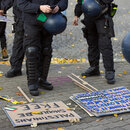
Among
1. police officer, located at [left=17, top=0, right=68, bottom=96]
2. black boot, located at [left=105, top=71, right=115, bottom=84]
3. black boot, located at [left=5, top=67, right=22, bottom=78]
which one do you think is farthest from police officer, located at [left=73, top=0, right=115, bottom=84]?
black boot, located at [left=5, top=67, right=22, bottom=78]

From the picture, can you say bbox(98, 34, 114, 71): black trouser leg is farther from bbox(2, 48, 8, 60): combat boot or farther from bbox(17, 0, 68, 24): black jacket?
bbox(2, 48, 8, 60): combat boot

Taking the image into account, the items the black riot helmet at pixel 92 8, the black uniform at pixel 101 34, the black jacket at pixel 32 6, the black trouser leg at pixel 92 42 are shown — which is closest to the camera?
the black jacket at pixel 32 6

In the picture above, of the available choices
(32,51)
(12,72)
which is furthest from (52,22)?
(12,72)

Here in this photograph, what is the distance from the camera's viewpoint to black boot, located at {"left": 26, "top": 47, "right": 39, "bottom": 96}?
5.04 metres

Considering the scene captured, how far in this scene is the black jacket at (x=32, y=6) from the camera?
493 cm

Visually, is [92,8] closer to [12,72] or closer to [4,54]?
[12,72]

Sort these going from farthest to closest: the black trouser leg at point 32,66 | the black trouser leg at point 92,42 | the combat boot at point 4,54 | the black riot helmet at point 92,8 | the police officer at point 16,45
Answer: the combat boot at point 4,54
the black trouser leg at point 92,42
the police officer at point 16,45
the black riot helmet at point 92,8
the black trouser leg at point 32,66

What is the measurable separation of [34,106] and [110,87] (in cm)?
173

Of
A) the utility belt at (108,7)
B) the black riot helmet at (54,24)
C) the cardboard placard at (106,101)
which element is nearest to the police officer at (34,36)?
the black riot helmet at (54,24)

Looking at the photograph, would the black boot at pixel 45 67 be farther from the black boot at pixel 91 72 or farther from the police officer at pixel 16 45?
the black boot at pixel 91 72

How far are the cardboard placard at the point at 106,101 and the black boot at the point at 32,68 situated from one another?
0.67 metres

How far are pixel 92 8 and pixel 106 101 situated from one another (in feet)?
5.71

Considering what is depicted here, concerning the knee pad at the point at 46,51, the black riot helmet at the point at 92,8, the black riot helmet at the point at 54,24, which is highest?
the black riot helmet at the point at 92,8

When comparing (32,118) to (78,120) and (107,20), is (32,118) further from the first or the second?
(107,20)
